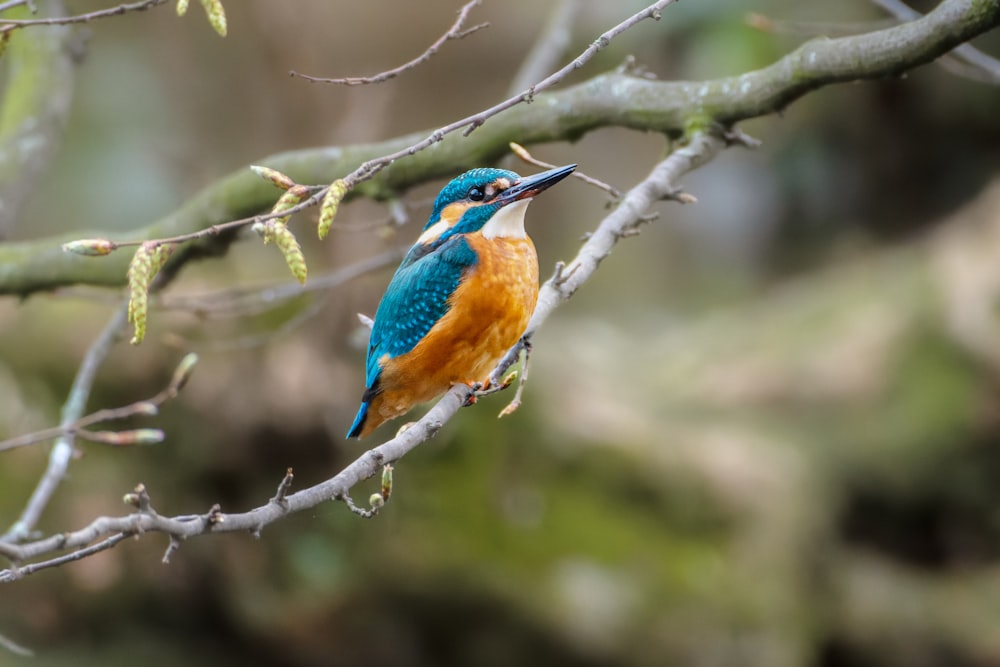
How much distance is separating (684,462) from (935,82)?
11.8 ft

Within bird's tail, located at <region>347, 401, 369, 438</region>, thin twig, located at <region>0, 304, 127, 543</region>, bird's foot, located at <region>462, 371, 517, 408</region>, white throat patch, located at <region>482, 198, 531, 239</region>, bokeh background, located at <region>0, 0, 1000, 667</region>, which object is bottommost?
bokeh background, located at <region>0, 0, 1000, 667</region>

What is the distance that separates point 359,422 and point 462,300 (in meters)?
0.47

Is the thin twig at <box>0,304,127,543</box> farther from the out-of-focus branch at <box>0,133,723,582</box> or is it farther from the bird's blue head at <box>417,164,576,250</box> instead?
the bird's blue head at <box>417,164,576,250</box>

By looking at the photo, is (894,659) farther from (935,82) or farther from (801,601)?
(935,82)

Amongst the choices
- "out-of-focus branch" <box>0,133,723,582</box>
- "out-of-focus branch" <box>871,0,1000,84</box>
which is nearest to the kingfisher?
"out-of-focus branch" <box>0,133,723,582</box>

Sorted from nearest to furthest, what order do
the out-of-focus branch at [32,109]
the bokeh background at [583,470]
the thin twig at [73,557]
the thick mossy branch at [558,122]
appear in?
the thin twig at [73,557] → the thick mossy branch at [558,122] → the out-of-focus branch at [32,109] → the bokeh background at [583,470]

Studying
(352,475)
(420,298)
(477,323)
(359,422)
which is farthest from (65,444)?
(352,475)

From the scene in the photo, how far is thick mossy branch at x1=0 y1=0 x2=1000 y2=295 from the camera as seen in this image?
2699 mm

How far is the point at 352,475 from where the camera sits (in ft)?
5.84

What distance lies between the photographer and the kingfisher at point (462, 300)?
2752 mm

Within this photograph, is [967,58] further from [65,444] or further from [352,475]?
[65,444]

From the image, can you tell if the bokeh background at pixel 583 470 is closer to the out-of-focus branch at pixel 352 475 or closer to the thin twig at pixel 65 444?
the thin twig at pixel 65 444

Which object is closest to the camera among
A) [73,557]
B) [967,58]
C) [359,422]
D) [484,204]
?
[73,557]

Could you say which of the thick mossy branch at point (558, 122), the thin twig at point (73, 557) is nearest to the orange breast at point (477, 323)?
the thick mossy branch at point (558, 122)
